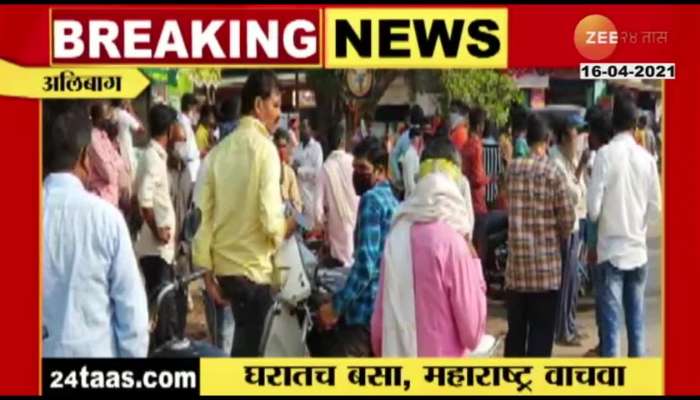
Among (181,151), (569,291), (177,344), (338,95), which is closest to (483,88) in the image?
(338,95)

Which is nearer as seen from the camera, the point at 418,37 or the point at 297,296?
the point at 418,37

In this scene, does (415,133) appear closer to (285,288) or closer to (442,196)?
(442,196)

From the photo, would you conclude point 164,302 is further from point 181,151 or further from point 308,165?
point 308,165

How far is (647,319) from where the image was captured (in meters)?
6.84

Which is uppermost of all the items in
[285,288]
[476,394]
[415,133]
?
[415,133]

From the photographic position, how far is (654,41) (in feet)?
21.8

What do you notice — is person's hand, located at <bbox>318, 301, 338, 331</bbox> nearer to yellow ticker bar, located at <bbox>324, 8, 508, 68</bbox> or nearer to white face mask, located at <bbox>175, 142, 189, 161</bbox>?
white face mask, located at <bbox>175, 142, 189, 161</bbox>

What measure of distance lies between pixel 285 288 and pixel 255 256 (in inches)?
7.2

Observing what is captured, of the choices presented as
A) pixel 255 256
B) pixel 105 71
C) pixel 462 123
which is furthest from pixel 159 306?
pixel 462 123

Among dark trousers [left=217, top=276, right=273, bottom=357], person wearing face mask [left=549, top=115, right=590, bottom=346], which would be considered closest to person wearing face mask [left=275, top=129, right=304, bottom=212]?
dark trousers [left=217, top=276, right=273, bottom=357]

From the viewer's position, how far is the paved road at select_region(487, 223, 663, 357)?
6.73 m

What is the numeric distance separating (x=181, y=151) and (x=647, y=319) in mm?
2019

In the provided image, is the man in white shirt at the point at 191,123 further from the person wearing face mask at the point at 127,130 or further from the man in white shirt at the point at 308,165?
the man in white shirt at the point at 308,165
